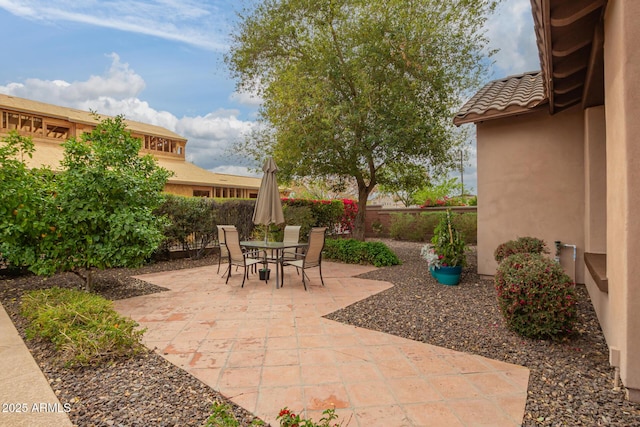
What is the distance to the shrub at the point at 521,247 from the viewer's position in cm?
570

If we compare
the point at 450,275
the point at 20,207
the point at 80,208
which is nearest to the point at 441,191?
the point at 450,275

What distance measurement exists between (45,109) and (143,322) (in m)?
17.5

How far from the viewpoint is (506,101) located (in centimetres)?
611

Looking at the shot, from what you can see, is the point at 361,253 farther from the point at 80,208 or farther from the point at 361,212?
the point at 80,208

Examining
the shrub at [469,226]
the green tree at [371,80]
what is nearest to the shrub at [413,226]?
the shrub at [469,226]

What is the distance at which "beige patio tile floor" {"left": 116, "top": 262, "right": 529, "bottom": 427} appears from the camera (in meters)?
2.43

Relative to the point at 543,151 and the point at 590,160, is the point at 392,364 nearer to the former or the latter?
the point at 590,160

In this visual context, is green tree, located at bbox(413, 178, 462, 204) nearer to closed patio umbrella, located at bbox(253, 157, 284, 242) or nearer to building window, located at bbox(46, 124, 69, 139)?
closed patio umbrella, located at bbox(253, 157, 284, 242)

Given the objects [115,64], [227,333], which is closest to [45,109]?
[115,64]

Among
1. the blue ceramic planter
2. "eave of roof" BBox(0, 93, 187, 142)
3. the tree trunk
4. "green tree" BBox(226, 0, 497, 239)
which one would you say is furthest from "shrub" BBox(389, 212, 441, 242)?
"eave of roof" BBox(0, 93, 187, 142)

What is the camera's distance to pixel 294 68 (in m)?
8.80

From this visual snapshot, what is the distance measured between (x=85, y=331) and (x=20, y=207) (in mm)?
3041

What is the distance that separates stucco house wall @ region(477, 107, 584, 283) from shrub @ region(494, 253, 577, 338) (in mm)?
2741

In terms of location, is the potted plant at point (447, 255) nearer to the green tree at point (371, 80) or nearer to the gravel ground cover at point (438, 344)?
the gravel ground cover at point (438, 344)
